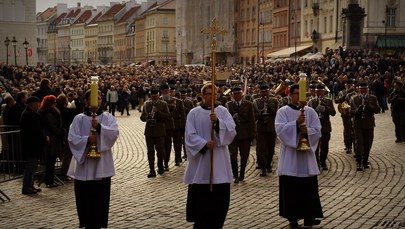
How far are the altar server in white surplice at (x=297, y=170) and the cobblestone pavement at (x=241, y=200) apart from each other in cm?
30

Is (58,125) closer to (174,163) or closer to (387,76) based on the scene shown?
(174,163)

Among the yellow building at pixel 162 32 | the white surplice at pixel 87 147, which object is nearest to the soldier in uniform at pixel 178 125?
the white surplice at pixel 87 147

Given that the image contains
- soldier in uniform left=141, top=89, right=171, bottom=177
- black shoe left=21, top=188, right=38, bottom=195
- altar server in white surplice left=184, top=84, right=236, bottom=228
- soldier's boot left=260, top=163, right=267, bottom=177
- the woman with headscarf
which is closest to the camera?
altar server in white surplice left=184, top=84, right=236, bottom=228

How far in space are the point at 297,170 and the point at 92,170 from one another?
2850mm

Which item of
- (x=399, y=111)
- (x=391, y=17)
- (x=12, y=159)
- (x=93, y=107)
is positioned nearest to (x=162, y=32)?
(x=391, y=17)

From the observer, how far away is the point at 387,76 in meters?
41.0

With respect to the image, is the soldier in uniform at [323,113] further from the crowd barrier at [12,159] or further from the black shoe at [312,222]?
the black shoe at [312,222]

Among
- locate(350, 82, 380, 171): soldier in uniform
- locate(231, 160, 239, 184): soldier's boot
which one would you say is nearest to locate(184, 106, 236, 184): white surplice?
locate(231, 160, 239, 184): soldier's boot

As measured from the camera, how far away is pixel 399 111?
2398 centimetres

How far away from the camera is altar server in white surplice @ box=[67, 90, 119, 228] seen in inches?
420

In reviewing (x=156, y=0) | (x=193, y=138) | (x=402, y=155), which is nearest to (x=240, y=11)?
(x=156, y=0)

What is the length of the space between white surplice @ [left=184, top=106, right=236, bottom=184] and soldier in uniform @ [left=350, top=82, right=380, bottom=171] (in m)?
7.32

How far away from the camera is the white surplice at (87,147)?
1070 centimetres

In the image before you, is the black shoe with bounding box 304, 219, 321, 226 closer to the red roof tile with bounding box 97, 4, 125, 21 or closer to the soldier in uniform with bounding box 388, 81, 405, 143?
the soldier in uniform with bounding box 388, 81, 405, 143
